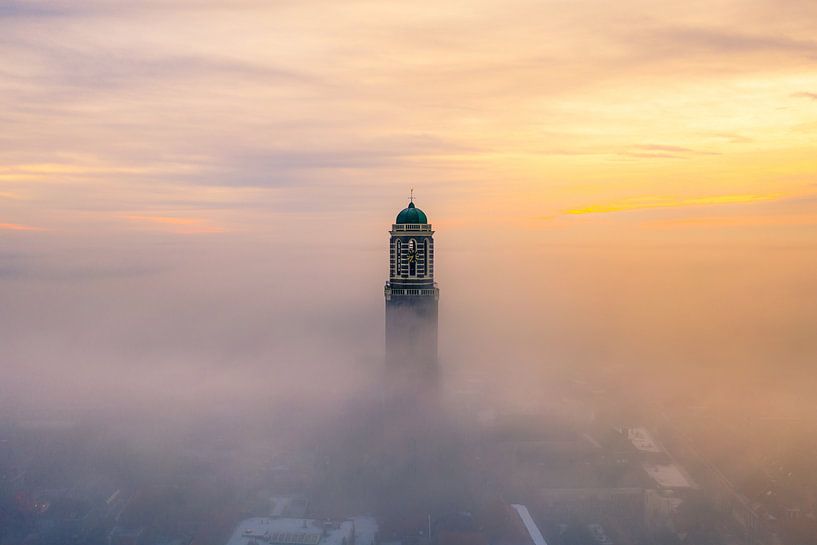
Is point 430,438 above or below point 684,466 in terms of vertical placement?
above

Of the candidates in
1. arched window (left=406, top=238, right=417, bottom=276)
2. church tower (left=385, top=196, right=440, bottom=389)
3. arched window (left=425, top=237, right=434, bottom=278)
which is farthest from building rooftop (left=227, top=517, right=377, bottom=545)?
arched window (left=425, top=237, right=434, bottom=278)

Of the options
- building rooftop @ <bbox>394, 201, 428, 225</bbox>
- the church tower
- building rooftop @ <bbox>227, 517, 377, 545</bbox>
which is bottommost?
building rooftop @ <bbox>227, 517, 377, 545</bbox>

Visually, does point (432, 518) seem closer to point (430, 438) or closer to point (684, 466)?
point (430, 438)

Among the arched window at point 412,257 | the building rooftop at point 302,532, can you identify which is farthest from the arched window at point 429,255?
the building rooftop at point 302,532

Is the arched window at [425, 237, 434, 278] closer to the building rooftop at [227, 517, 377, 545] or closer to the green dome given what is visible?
the green dome

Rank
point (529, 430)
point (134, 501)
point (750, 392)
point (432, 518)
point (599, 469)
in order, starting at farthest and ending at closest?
point (750, 392)
point (529, 430)
point (599, 469)
point (134, 501)
point (432, 518)

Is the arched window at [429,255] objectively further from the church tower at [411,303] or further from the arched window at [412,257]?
the arched window at [412,257]

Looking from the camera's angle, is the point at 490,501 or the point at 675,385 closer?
the point at 490,501

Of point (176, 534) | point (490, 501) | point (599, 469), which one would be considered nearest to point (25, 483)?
point (176, 534)
